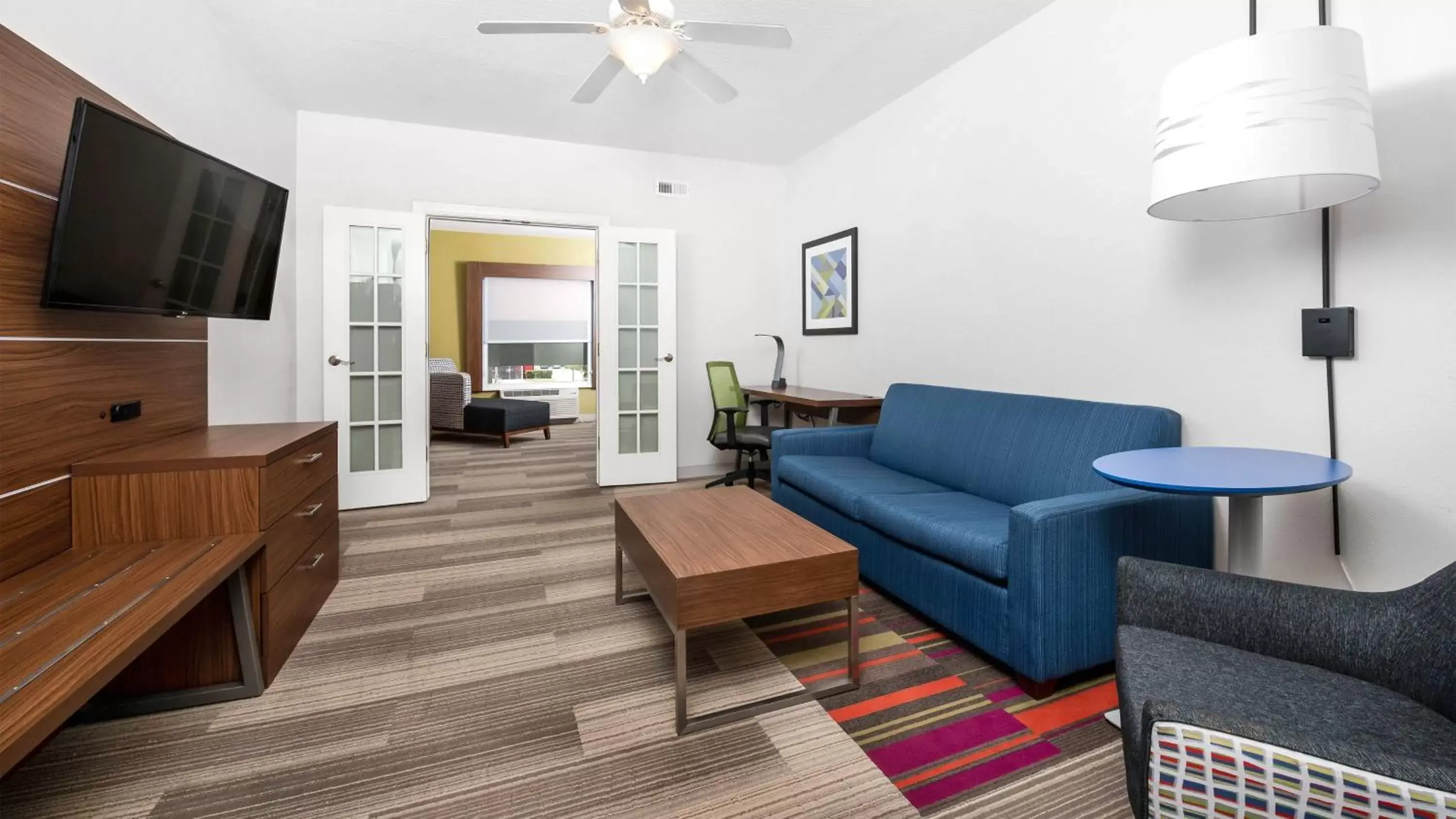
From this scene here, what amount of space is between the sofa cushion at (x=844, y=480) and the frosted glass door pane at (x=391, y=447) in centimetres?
266

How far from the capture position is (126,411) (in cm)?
206

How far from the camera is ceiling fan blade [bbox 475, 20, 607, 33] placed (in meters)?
2.23

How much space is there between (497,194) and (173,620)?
3.82m

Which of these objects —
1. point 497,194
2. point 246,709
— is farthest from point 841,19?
point 246,709

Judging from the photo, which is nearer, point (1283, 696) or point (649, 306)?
point (1283, 696)

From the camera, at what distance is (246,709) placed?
1788mm

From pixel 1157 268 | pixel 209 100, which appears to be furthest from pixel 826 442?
pixel 209 100

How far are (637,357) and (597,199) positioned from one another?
1.27 metres

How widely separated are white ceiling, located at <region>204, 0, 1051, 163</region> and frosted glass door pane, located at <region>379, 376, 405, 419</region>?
1.80 metres

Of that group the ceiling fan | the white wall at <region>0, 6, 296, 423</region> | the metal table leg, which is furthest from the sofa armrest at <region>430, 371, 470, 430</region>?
the metal table leg

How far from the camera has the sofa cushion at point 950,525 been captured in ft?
6.44

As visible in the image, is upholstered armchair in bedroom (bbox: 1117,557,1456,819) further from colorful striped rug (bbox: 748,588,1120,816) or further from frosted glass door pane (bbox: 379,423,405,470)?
frosted glass door pane (bbox: 379,423,405,470)

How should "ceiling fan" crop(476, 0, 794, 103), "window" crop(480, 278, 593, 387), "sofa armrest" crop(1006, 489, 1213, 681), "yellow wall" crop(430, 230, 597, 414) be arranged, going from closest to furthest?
1. "sofa armrest" crop(1006, 489, 1213, 681)
2. "ceiling fan" crop(476, 0, 794, 103)
3. "yellow wall" crop(430, 230, 597, 414)
4. "window" crop(480, 278, 593, 387)

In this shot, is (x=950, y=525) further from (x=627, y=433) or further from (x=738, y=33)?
(x=627, y=433)
